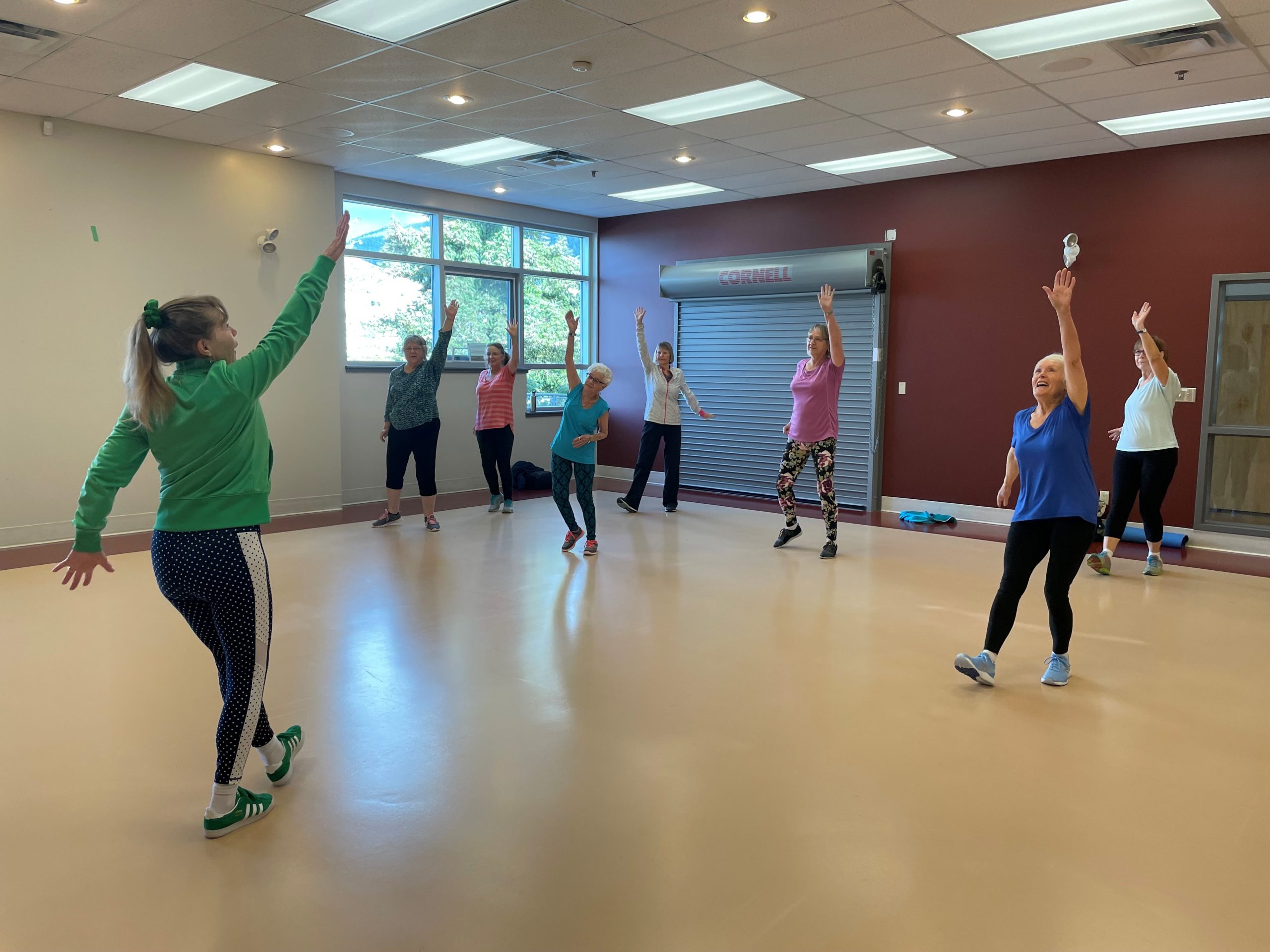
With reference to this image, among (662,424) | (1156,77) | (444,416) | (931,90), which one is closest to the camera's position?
(1156,77)

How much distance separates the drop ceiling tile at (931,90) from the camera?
5.30 meters

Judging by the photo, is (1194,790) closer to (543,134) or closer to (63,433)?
(543,134)

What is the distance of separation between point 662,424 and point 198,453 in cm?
616

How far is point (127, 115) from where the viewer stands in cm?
625

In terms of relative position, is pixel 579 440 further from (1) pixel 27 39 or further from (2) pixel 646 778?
(1) pixel 27 39

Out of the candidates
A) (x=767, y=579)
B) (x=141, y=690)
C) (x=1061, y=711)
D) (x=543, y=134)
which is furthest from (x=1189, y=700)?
(x=543, y=134)

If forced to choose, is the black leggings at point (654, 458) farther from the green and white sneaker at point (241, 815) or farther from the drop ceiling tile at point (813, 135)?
the green and white sneaker at point (241, 815)

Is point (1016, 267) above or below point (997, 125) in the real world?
below

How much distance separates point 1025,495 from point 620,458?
731cm

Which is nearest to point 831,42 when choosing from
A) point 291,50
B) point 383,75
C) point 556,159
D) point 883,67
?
point 883,67

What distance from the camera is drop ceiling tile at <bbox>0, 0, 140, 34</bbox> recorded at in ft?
14.1

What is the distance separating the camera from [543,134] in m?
6.77

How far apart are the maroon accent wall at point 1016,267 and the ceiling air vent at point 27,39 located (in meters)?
6.25

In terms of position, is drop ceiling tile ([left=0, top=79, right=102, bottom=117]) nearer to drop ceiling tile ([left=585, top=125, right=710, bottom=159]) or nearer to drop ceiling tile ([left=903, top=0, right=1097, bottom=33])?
drop ceiling tile ([left=585, top=125, right=710, bottom=159])
